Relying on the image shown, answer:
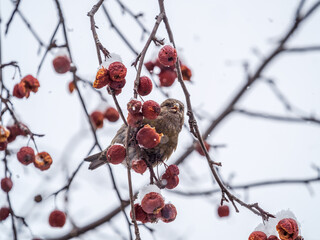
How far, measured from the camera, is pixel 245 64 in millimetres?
3688

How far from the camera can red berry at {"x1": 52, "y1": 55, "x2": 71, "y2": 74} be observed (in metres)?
2.55

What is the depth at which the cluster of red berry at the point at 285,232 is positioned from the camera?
1.55 m

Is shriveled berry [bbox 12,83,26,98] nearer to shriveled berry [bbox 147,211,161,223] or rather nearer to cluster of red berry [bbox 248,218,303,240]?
shriveled berry [bbox 147,211,161,223]

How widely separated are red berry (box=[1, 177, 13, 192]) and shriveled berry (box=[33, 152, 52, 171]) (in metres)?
0.26

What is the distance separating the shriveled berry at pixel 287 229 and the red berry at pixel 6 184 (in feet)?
5.28

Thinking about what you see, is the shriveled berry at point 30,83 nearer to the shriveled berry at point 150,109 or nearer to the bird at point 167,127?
the bird at point 167,127

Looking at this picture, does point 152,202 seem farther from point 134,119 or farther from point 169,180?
point 134,119

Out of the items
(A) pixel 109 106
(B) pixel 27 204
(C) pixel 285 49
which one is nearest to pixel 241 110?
(C) pixel 285 49

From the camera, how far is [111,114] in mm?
2990

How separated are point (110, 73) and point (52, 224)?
60.7 inches

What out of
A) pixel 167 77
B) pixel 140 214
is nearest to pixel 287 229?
pixel 140 214

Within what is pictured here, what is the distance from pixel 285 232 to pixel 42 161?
1.40 metres

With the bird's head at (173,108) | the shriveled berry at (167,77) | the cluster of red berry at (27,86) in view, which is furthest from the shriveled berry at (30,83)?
the bird's head at (173,108)

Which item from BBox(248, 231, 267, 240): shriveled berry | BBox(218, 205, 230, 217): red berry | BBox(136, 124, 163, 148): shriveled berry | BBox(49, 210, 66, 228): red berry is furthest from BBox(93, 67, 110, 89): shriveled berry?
BBox(218, 205, 230, 217): red berry
